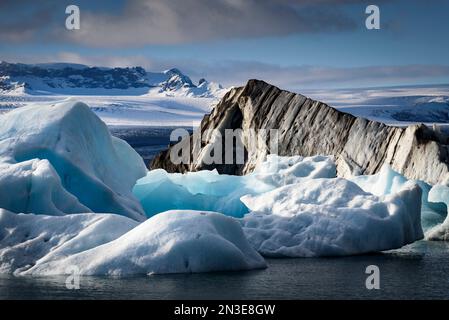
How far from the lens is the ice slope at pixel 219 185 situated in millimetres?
31984

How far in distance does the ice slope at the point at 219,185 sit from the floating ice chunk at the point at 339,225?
6.51m

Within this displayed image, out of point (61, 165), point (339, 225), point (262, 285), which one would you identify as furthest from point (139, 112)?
point (262, 285)

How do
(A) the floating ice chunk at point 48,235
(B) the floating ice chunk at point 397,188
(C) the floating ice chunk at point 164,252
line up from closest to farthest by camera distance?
(C) the floating ice chunk at point 164,252
(A) the floating ice chunk at point 48,235
(B) the floating ice chunk at point 397,188

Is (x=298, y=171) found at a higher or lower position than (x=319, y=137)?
lower

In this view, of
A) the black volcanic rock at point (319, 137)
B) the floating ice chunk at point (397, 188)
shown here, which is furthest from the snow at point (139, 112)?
the floating ice chunk at point (397, 188)

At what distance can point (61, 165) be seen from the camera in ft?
78.7

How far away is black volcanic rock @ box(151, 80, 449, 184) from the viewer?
115 ft

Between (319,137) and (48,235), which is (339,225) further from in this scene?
(319,137)

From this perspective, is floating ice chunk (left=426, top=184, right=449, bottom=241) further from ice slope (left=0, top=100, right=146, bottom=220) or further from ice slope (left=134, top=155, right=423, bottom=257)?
ice slope (left=0, top=100, right=146, bottom=220)

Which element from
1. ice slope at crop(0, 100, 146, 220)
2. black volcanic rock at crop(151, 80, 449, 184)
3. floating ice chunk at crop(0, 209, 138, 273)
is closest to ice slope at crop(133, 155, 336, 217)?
black volcanic rock at crop(151, 80, 449, 184)

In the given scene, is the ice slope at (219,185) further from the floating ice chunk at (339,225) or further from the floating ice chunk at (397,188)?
the floating ice chunk at (339,225)

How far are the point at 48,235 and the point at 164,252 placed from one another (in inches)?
128

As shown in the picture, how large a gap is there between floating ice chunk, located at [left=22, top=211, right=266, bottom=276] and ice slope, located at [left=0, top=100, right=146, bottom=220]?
3.67 metres
